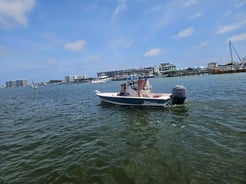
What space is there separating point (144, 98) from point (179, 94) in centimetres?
348

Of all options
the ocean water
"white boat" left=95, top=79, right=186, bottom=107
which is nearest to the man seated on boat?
"white boat" left=95, top=79, right=186, bottom=107

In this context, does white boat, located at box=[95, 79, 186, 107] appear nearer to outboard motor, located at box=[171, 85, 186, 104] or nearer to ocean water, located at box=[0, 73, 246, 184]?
outboard motor, located at box=[171, 85, 186, 104]

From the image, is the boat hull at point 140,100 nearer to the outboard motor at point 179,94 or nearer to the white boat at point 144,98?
the white boat at point 144,98

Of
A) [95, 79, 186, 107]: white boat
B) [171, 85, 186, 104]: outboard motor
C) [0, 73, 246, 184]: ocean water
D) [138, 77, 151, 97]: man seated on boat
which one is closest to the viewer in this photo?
[0, 73, 246, 184]: ocean water

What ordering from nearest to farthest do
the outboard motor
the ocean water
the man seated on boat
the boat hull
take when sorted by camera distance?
the ocean water
the outboard motor
the boat hull
the man seated on boat

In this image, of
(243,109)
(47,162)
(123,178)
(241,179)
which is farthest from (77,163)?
(243,109)

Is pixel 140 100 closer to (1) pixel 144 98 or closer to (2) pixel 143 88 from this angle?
(1) pixel 144 98

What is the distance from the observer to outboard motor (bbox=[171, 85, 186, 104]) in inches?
788

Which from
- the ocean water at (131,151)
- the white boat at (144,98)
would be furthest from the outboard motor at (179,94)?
the ocean water at (131,151)

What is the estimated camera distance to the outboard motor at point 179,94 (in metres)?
20.0

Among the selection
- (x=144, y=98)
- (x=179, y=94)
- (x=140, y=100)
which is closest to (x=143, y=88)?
(x=140, y=100)

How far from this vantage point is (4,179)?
7.58 m

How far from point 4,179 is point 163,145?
6.86m

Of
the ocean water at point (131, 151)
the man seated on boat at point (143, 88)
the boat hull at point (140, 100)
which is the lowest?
the ocean water at point (131, 151)
